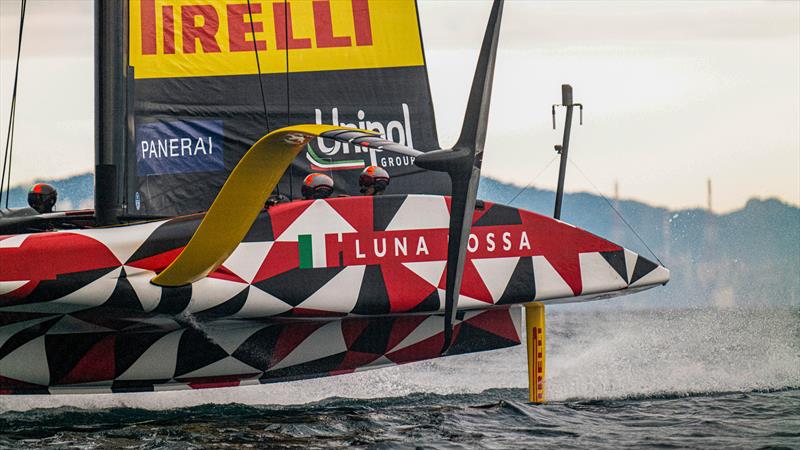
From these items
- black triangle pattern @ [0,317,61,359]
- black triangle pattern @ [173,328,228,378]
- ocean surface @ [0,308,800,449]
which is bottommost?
ocean surface @ [0,308,800,449]

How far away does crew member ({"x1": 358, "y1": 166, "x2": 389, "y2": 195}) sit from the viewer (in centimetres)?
614

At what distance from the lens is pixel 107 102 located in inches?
228

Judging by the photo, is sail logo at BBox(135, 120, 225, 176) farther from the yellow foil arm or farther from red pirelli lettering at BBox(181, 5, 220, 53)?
the yellow foil arm

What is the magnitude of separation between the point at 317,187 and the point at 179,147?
1288 millimetres

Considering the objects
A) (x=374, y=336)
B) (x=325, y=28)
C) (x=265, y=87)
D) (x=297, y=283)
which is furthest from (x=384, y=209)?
(x=325, y=28)

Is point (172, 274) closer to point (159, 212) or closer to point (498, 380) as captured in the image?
point (159, 212)

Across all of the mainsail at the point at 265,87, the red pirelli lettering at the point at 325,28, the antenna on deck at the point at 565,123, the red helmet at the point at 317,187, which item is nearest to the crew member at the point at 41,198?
the mainsail at the point at 265,87

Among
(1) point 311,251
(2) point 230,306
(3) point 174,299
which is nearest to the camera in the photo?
(3) point 174,299

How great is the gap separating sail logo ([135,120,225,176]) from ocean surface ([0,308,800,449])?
4.53 feet

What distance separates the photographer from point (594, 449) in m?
4.48

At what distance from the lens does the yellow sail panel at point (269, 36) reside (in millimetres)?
6949

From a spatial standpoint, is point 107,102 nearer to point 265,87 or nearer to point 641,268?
point 265,87

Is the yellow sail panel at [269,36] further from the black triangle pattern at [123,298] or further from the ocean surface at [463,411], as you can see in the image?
the black triangle pattern at [123,298]

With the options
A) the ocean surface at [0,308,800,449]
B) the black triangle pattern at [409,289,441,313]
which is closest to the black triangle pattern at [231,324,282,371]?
the ocean surface at [0,308,800,449]
